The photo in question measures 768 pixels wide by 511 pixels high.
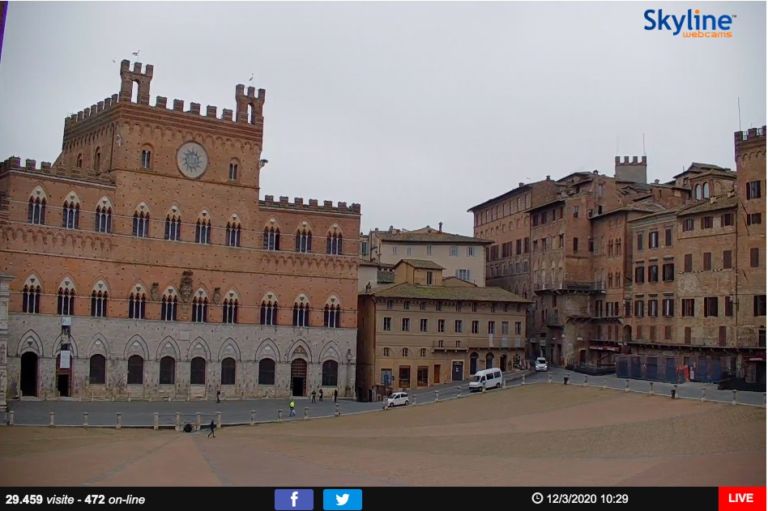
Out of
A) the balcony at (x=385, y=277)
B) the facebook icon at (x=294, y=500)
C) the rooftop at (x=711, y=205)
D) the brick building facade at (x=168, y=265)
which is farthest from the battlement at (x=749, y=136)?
the facebook icon at (x=294, y=500)

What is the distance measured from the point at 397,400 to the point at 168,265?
53.4 ft

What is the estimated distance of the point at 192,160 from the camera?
201ft

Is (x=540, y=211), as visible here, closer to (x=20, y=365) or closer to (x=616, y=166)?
(x=616, y=166)

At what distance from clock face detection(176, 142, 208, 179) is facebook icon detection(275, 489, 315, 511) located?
3791cm

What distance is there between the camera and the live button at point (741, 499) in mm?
25719

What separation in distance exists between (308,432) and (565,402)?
532 inches

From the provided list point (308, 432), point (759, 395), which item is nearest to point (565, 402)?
point (759, 395)

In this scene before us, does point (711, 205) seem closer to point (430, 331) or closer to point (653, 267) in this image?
point (653, 267)

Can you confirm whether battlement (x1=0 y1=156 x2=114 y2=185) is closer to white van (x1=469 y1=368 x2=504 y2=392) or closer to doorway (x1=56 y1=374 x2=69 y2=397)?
doorway (x1=56 y1=374 x2=69 y2=397)

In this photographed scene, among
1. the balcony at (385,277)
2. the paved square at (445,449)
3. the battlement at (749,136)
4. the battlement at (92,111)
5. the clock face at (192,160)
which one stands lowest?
the paved square at (445,449)

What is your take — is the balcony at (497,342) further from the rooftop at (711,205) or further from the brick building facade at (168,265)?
the rooftop at (711,205)

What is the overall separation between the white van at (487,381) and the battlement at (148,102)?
71.5 feet

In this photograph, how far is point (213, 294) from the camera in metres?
60.9

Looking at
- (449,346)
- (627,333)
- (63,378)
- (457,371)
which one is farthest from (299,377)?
(627,333)
